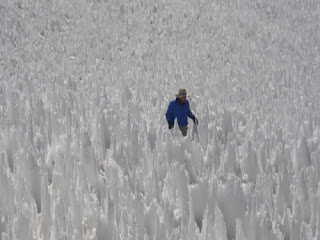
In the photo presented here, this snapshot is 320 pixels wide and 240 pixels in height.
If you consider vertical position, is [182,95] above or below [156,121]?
above

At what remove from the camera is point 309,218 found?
311cm

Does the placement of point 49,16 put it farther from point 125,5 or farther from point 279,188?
point 279,188

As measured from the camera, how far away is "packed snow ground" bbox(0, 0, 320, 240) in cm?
270

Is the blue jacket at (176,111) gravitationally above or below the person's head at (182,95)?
below

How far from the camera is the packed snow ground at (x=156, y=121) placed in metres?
2.70

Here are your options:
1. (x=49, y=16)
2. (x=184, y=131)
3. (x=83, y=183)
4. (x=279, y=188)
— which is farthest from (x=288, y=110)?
(x=49, y=16)

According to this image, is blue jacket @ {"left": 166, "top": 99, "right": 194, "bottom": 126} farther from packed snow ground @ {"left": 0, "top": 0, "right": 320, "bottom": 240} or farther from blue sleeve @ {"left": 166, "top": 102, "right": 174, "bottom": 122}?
packed snow ground @ {"left": 0, "top": 0, "right": 320, "bottom": 240}

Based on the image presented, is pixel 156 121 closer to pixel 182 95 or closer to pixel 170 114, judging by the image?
pixel 170 114

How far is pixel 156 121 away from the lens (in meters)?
5.62

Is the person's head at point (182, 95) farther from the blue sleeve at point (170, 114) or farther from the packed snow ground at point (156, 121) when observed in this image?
the packed snow ground at point (156, 121)

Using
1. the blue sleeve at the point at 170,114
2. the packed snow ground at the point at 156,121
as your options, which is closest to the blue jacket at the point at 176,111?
the blue sleeve at the point at 170,114

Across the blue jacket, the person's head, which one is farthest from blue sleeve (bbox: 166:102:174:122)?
the person's head

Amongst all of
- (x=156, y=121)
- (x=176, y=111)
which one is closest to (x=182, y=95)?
(x=176, y=111)

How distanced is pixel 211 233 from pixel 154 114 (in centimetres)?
362
